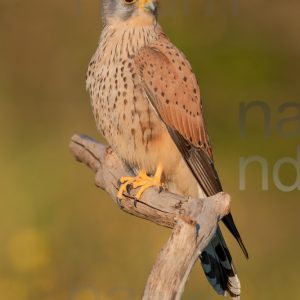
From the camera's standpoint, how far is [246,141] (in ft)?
32.9

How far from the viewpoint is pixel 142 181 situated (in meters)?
6.12

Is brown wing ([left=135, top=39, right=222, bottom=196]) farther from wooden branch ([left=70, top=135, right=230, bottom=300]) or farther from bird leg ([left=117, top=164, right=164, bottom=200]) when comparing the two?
wooden branch ([left=70, top=135, right=230, bottom=300])

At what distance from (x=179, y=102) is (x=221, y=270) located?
96 cm

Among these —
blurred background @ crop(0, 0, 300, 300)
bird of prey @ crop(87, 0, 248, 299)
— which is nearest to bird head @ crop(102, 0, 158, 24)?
bird of prey @ crop(87, 0, 248, 299)

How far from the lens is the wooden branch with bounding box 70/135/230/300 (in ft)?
15.9

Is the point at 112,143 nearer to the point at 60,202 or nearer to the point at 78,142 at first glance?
the point at 78,142

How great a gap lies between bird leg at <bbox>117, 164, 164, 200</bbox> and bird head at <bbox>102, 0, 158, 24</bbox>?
868 millimetres

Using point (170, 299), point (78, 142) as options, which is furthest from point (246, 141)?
point (170, 299)

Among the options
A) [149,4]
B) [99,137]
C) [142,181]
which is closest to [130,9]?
[149,4]

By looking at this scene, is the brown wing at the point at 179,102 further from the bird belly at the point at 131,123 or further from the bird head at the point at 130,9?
the bird head at the point at 130,9

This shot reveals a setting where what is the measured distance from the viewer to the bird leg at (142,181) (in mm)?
6051

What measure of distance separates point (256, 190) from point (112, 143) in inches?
121

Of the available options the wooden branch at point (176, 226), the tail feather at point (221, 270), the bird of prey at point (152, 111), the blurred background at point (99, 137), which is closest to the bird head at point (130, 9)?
the bird of prey at point (152, 111)

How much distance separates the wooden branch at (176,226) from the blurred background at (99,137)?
1828mm
